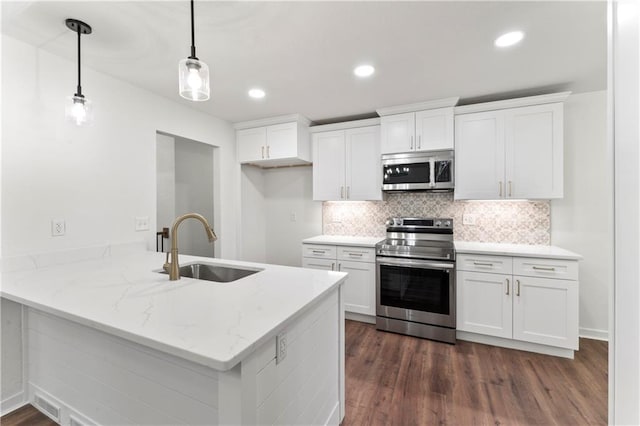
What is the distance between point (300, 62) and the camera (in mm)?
2154

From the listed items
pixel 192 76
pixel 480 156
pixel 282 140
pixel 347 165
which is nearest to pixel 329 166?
pixel 347 165

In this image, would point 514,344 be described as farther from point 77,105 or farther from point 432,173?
point 77,105

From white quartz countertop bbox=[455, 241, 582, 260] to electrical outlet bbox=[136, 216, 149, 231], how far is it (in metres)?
2.97

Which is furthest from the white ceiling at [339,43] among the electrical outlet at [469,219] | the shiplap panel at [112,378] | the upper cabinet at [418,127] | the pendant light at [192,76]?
the shiplap panel at [112,378]

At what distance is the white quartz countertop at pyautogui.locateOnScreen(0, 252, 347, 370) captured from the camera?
34.1 inches

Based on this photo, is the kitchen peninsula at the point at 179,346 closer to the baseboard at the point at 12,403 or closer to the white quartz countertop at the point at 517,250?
the baseboard at the point at 12,403

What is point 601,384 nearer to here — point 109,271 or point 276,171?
point 109,271

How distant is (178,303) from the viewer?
117 centimetres

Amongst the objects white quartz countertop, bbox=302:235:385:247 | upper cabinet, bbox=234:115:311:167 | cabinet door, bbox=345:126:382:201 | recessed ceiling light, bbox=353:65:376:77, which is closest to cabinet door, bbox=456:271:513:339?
white quartz countertop, bbox=302:235:385:247

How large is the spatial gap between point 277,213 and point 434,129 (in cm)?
245

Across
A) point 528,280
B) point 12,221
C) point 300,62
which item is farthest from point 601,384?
point 12,221

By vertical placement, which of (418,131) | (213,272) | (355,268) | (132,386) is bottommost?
(132,386)

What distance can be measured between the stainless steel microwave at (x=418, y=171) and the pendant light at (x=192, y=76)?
88.1 inches

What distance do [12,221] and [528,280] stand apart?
3939 mm
